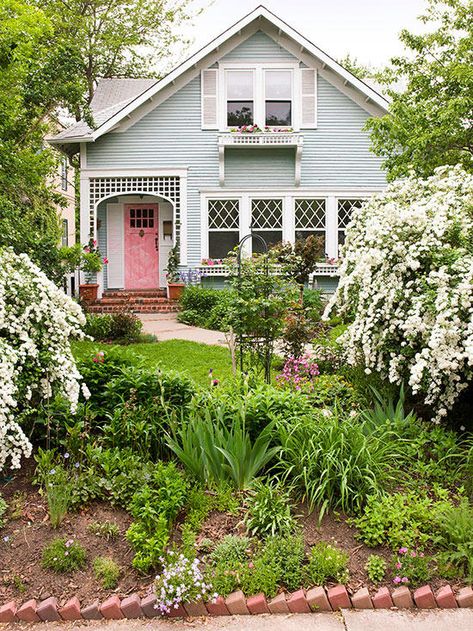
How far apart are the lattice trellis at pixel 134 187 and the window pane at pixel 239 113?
7.03ft

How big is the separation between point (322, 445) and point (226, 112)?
1355cm

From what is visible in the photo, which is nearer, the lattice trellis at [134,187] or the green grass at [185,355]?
the green grass at [185,355]

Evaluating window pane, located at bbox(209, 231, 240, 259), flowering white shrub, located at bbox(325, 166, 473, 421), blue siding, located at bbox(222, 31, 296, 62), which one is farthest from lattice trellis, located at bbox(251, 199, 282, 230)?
flowering white shrub, located at bbox(325, 166, 473, 421)

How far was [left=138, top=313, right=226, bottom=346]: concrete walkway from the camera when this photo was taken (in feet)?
37.2

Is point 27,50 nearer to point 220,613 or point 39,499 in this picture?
point 39,499

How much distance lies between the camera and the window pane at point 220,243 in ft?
53.5

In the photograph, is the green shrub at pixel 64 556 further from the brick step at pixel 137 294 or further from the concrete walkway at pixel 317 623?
the brick step at pixel 137 294

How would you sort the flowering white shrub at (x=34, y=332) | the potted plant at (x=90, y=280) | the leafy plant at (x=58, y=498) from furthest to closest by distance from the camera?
the potted plant at (x=90, y=280), the flowering white shrub at (x=34, y=332), the leafy plant at (x=58, y=498)

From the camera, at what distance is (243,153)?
16172mm

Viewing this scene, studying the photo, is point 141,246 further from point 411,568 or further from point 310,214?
point 411,568

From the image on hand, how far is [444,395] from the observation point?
15.6ft

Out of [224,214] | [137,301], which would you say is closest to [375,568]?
[137,301]

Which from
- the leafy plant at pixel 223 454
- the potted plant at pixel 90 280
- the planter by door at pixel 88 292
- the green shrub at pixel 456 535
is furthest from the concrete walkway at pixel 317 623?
the planter by door at pixel 88 292

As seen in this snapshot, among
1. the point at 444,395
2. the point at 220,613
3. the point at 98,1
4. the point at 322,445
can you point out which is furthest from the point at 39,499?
the point at 98,1
